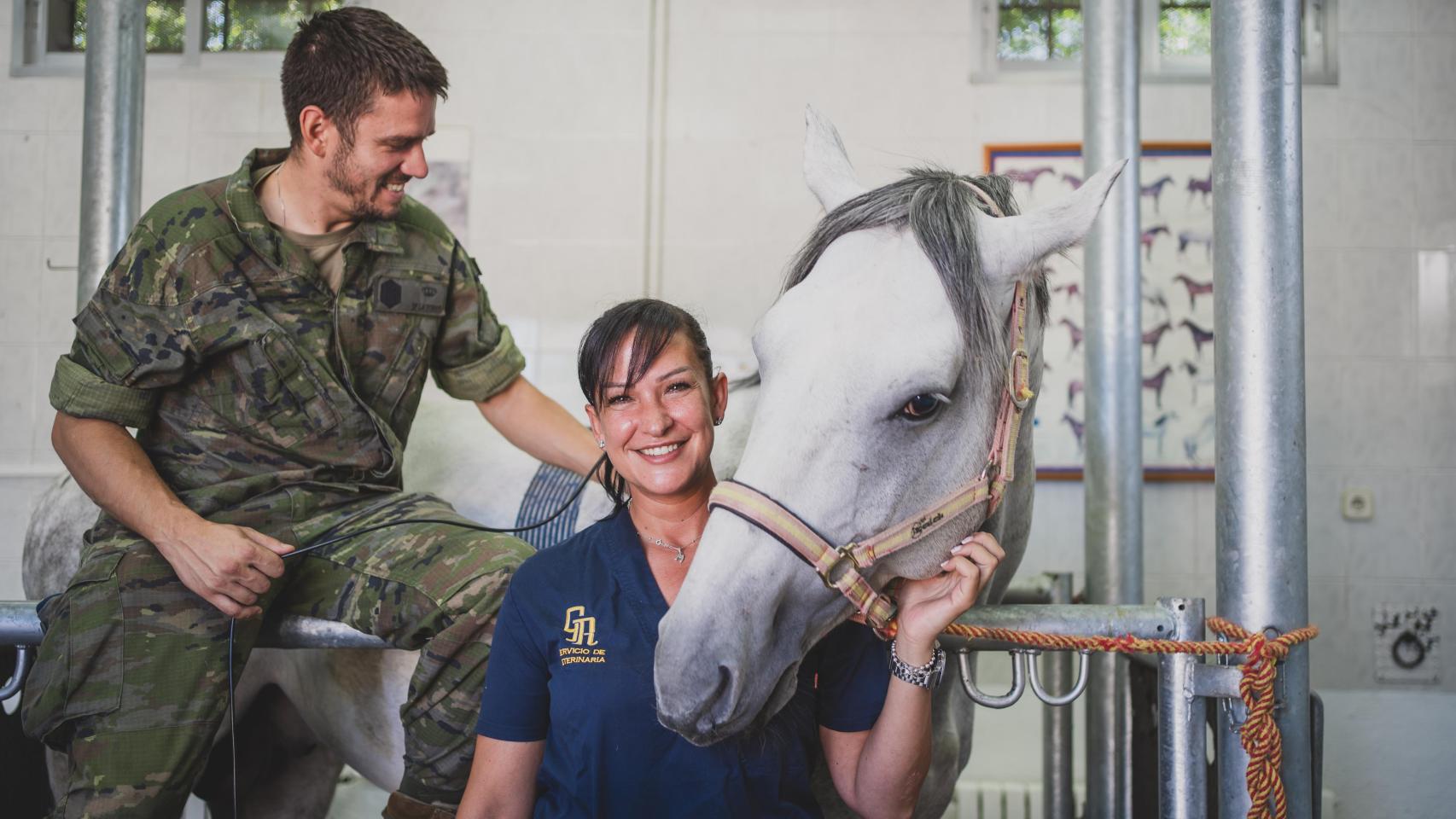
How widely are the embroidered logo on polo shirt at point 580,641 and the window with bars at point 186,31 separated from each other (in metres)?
4.30

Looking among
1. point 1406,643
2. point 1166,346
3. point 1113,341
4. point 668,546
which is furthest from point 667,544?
point 1406,643

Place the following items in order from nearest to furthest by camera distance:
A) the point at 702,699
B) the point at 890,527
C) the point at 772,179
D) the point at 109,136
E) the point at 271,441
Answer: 1. the point at 702,699
2. the point at 890,527
3. the point at 271,441
4. the point at 109,136
5. the point at 772,179

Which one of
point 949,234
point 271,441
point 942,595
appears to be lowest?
point 942,595

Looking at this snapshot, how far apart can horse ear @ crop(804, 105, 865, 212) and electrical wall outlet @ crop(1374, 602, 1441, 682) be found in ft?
12.4

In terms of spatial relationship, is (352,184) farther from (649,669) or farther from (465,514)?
(649,669)

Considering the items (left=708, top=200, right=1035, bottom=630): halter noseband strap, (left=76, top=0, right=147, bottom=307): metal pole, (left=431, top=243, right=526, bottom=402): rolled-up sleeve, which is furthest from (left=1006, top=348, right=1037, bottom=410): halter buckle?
(left=76, top=0, right=147, bottom=307): metal pole

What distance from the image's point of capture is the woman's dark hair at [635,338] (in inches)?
53.9

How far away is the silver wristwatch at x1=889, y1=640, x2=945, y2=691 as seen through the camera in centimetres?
128

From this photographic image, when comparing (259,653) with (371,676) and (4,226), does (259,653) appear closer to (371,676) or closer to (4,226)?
(371,676)

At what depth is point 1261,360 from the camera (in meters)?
1.53

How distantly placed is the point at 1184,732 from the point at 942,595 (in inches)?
19.0

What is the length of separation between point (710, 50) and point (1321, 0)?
2.59 metres

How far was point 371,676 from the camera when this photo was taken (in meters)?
2.07

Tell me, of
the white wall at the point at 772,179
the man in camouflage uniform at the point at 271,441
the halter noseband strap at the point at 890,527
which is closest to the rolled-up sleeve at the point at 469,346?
the man in camouflage uniform at the point at 271,441
